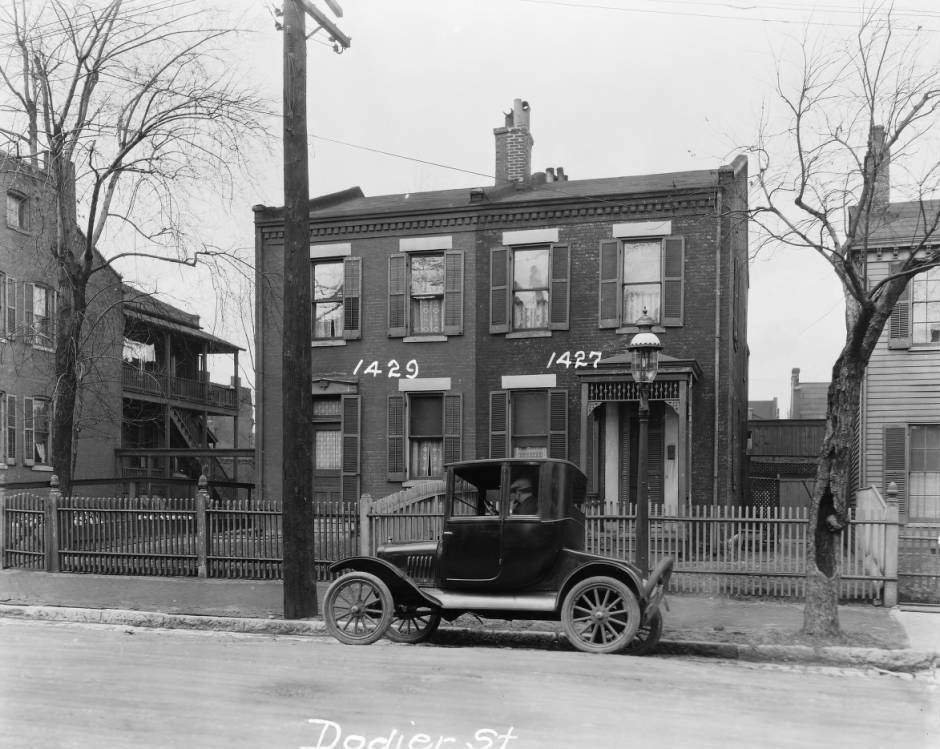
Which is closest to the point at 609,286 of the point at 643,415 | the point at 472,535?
the point at 643,415

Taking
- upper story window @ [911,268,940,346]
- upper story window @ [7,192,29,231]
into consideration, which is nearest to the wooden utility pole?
upper story window @ [911,268,940,346]

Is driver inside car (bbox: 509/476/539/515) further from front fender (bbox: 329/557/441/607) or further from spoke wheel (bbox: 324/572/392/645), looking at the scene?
spoke wheel (bbox: 324/572/392/645)

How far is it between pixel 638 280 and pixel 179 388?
2252 cm

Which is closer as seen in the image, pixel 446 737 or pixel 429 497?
pixel 446 737

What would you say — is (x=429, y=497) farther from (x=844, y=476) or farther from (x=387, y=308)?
(x=844, y=476)

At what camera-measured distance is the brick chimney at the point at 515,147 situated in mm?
23516

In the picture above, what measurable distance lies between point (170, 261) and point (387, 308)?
16.9 ft

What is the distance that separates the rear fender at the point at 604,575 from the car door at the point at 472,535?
0.70 m

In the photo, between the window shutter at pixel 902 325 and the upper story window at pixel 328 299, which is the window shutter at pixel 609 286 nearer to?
the window shutter at pixel 902 325

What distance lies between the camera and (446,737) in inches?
240

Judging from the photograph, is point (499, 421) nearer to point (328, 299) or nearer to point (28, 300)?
point (328, 299)

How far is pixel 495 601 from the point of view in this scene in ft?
31.2

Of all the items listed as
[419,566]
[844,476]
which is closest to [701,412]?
[844,476]

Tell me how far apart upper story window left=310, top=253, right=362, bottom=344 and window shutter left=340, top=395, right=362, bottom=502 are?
161cm
